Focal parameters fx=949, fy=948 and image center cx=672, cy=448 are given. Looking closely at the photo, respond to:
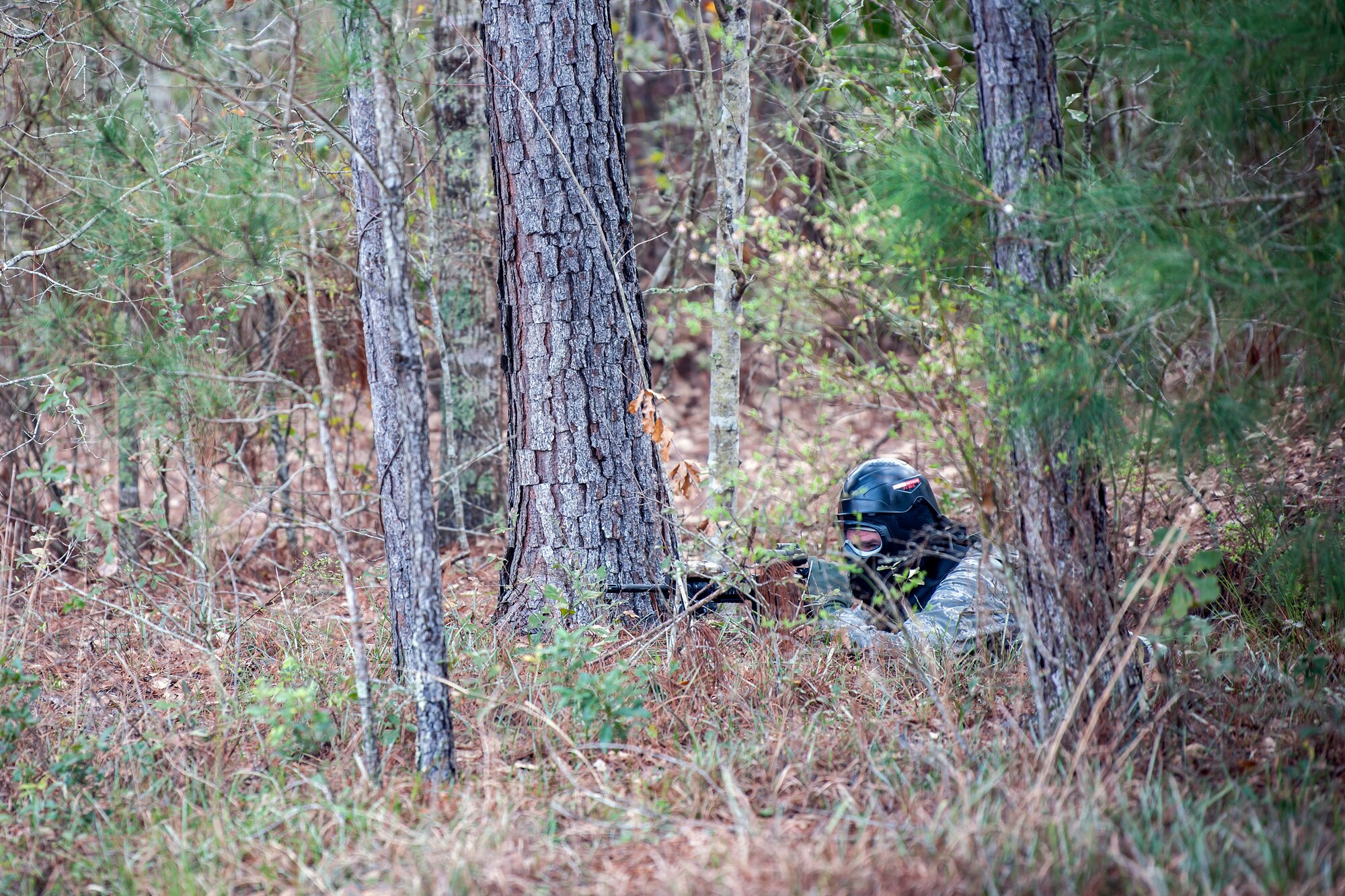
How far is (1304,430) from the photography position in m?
4.15

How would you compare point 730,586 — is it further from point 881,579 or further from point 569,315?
point 569,315

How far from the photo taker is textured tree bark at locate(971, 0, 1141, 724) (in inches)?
117

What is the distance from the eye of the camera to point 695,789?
9.46ft

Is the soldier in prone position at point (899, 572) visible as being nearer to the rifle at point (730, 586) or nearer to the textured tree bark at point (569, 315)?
the rifle at point (730, 586)

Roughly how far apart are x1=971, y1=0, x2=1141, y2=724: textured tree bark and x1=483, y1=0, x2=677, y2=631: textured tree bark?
4.96 ft

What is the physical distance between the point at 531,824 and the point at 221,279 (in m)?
3.59

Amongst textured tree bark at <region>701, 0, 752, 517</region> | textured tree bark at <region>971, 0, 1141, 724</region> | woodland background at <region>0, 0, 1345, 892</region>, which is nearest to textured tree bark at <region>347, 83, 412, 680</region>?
woodland background at <region>0, 0, 1345, 892</region>

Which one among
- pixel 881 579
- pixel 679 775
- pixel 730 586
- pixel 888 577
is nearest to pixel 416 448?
pixel 679 775

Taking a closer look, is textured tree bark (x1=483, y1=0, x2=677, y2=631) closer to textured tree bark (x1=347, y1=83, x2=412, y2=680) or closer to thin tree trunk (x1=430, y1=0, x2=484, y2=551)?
textured tree bark (x1=347, y1=83, x2=412, y2=680)

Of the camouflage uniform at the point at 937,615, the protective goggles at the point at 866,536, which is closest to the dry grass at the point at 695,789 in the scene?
the camouflage uniform at the point at 937,615

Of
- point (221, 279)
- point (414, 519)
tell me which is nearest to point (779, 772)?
point (414, 519)

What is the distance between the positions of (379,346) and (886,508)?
7.33 ft

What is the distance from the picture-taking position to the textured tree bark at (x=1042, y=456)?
297cm

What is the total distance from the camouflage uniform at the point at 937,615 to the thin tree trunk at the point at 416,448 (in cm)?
144
